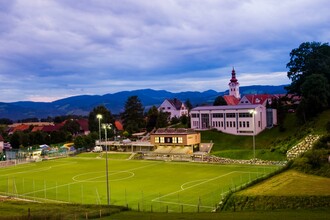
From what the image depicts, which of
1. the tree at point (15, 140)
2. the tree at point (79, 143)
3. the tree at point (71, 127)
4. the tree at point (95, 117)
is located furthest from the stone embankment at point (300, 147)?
the tree at point (71, 127)

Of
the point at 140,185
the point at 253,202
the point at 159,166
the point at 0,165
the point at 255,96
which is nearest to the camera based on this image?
the point at 253,202

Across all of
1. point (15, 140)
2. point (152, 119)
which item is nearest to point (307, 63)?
point (152, 119)

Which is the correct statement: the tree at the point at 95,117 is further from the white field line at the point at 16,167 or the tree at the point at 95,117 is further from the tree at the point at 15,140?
the white field line at the point at 16,167

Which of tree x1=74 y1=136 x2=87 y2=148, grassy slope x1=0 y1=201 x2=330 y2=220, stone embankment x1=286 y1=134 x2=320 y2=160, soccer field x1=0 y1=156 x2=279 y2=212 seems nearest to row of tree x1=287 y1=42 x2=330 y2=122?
stone embankment x1=286 y1=134 x2=320 y2=160

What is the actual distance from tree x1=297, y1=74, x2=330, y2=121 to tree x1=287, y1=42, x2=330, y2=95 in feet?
18.9

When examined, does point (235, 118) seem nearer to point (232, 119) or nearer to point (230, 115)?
point (232, 119)

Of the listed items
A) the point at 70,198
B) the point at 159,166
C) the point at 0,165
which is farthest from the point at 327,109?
the point at 0,165

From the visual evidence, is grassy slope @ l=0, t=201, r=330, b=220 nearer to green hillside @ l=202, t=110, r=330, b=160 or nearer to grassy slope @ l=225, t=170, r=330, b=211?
grassy slope @ l=225, t=170, r=330, b=211

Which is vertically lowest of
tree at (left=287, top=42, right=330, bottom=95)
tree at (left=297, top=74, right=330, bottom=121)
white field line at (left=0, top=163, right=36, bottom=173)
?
white field line at (left=0, top=163, right=36, bottom=173)

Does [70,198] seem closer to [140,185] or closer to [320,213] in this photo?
[140,185]

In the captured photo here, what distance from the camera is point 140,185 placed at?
45.5m

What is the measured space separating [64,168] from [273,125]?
41.0 m

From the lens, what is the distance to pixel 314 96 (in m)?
63.6

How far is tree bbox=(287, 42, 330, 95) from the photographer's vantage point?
7038 cm
